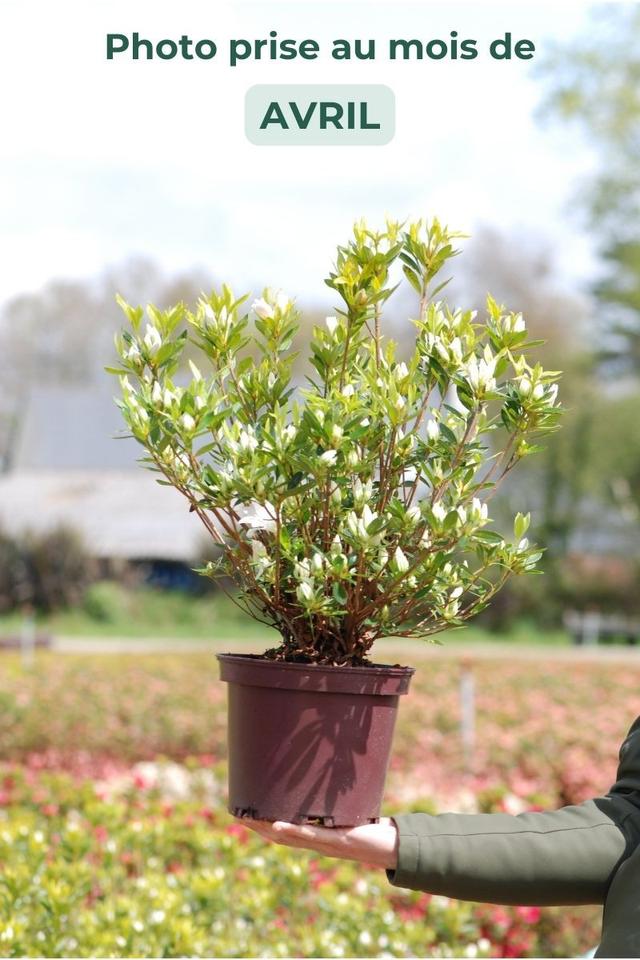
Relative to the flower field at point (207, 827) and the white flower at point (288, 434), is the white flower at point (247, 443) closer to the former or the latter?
the white flower at point (288, 434)

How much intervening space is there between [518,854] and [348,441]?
0.68 meters

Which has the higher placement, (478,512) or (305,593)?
(478,512)

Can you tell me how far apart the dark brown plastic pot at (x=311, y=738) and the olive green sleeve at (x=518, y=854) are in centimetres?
10

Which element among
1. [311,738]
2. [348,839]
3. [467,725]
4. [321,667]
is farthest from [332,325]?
[467,725]

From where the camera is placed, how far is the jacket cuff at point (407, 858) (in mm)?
1776

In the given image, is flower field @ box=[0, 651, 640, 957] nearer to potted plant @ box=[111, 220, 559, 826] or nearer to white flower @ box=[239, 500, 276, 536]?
potted plant @ box=[111, 220, 559, 826]

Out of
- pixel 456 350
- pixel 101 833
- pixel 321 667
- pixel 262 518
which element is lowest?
pixel 101 833

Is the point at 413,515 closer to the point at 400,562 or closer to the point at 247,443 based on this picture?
the point at 400,562

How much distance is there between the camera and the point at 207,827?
439 cm

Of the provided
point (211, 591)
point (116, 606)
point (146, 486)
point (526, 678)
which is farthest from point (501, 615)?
point (526, 678)

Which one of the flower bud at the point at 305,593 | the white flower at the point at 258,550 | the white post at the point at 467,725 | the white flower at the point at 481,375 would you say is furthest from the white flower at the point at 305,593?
the white post at the point at 467,725

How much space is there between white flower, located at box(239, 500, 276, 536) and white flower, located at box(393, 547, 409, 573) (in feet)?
0.61

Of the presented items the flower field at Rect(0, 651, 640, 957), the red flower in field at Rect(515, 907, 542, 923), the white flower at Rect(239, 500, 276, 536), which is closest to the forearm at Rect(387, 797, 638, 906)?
the white flower at Rect(239, 500, 276, 536)

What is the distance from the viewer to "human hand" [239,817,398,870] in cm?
178
